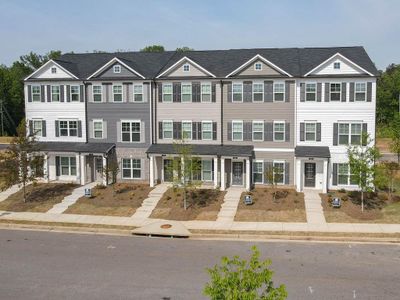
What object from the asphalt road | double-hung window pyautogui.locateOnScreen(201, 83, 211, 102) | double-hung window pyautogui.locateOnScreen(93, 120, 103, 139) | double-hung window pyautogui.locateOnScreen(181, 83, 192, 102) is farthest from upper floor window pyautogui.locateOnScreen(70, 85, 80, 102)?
the asphalt road

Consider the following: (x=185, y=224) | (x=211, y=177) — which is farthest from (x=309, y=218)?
(x=211, y=177)

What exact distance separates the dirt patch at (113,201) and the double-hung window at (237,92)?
9.63 m

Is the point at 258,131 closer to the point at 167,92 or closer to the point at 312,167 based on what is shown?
the point at 312,167

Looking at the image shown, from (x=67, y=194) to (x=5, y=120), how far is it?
46592 millimetres

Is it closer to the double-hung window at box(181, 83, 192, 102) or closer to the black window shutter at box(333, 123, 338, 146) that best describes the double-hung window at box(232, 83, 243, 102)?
the double-hung window at box(181, 83, 192, 102)

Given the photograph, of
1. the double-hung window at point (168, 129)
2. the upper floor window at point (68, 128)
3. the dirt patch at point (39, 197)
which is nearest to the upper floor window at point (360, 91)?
the double-hung window at point (168, 129)

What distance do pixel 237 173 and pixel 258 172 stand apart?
5.36 ft

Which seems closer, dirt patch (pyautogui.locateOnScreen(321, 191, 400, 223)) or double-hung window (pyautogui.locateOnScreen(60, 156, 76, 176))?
dirt patch (pyautogui.locateOnScreen(321, 191, 400, 223))

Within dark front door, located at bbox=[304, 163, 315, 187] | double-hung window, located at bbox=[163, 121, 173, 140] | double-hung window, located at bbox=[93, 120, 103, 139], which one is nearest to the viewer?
dark front door, located at bbox=[304, 163, 315, 187]

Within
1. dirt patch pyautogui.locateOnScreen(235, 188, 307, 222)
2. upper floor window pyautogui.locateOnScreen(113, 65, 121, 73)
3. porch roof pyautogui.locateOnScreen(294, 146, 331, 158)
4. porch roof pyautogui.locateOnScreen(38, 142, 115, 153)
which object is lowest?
dirt patch pyautogui.locateOnScreen(235, 188, 307, 222)

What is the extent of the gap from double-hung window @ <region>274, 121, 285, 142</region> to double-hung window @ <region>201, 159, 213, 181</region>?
5462mm

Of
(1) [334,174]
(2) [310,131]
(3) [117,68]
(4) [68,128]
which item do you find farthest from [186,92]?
(1) [334,174]

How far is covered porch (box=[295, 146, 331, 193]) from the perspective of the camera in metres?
33.6

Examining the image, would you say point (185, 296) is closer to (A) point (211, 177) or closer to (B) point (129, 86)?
(A) point (211, 177)
